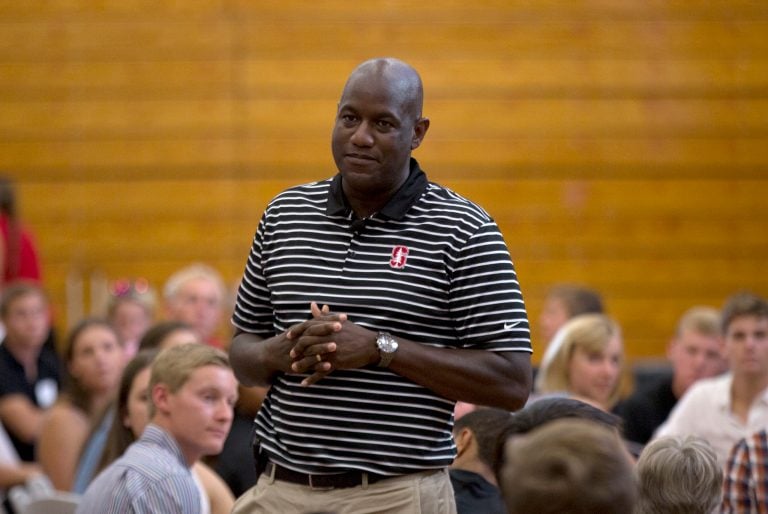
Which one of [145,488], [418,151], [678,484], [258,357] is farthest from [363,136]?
[418,151]

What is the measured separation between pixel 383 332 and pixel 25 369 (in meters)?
4.49

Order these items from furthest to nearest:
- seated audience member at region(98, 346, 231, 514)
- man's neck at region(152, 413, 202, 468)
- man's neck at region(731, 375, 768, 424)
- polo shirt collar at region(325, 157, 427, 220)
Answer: man's neck at region(731, 375, 768, 424) → seated audience member at region(98, 346, 231, 514) → man's neck at region(152, 413, 202, 468) → polo shirt collar at region(325, 157, 427, 220)

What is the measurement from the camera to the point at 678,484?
2.62m

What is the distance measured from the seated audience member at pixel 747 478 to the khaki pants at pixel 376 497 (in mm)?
1467

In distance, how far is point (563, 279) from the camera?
31.2 ft

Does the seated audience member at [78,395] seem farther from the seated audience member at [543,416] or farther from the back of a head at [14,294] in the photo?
the seated audience member at [543,416]

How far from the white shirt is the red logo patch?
275cm

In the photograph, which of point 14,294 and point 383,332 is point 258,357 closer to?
point 383,332

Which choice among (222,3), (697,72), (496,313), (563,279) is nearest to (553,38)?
(697,72)

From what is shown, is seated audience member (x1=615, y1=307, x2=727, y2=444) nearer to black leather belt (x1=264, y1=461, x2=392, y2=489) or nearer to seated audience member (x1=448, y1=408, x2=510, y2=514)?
seated audience member (x1=448, y1=408, x2=510, y2=514)

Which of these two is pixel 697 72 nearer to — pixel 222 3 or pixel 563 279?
pixel 563 279

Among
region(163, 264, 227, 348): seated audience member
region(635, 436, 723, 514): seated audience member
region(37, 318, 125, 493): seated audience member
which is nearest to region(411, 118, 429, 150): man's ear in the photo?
region(635, 436, 723, 514): seated audience member

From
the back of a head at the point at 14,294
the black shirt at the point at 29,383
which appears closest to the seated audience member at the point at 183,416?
the black shirt at the point at 29,383

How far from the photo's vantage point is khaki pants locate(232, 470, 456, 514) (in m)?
2.32
